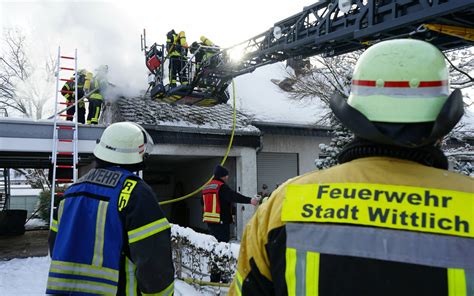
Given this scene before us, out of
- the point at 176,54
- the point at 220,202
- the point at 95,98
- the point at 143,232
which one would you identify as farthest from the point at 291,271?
the point at 95,98

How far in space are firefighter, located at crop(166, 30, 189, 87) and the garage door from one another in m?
4.08

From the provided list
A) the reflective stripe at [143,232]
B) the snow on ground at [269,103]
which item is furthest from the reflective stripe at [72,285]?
the snow on ground at [269,103]

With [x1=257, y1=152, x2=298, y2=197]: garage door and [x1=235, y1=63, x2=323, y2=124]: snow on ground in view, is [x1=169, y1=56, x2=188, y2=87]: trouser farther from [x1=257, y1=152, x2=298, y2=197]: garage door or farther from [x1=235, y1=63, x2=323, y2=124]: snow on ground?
[x1=257, y1=152, x2=298, y2=197]: garage door

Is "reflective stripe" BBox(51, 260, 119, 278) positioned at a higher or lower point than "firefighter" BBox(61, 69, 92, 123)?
lower

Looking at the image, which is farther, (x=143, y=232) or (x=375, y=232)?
(x=143, y=232)

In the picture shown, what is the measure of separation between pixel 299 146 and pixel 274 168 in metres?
1.12

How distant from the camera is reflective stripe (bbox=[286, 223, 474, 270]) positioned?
3.07ft

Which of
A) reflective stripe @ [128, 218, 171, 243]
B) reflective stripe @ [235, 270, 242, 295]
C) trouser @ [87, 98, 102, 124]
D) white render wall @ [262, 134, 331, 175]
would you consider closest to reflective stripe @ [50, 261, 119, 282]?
reflective stripe @ [128, 218, 171, 243]

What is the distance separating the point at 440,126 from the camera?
103cm

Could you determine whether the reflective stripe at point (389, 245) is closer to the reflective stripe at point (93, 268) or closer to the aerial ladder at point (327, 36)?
the reflective stripe at point (93, 268)

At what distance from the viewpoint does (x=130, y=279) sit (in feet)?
7.42

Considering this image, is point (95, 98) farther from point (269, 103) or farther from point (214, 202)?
point (269, 103)

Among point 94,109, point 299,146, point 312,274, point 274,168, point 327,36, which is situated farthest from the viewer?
point 299,146

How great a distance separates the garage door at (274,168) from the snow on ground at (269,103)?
1208 millimetres
